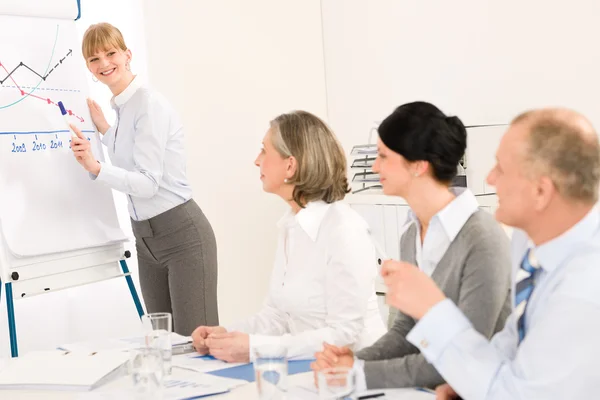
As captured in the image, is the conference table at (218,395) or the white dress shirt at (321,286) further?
the white dress shirt at (321,286)

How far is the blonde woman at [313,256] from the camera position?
87.1 inches

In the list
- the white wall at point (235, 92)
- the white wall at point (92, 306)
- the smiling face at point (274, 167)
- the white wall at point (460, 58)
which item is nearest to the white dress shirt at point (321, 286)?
the smiling face at point (274, 167)

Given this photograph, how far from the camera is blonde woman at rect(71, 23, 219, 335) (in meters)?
3.15

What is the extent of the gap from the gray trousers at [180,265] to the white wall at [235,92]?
4.90 feet

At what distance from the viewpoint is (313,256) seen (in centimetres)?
234

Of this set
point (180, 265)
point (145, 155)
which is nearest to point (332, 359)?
point (180, 265)

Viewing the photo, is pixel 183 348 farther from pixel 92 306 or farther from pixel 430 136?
pixel 92 306

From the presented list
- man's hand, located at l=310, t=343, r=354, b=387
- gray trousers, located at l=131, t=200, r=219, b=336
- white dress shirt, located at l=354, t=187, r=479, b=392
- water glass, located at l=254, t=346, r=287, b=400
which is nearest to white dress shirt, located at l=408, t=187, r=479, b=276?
white dress shirt, located at l=354, t=187, r=479, b=392

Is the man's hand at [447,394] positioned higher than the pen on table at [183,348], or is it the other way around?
the man's hand at [447,394]

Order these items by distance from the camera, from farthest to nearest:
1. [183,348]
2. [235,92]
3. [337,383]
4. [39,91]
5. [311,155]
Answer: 1. [235,92]
2. [39,91]
3. [311,155]
4. [183,348]
5. [337,383]

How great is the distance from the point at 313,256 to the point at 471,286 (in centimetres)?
70

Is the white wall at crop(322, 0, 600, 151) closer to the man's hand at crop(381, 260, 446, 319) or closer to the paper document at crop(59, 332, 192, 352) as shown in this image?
the paper document at crop(59, 332, 192, 352)

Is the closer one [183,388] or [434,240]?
[183,388]

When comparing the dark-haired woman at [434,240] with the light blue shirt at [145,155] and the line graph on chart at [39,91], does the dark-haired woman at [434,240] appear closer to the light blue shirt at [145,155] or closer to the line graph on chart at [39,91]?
the light blue shirt at [145,155]
